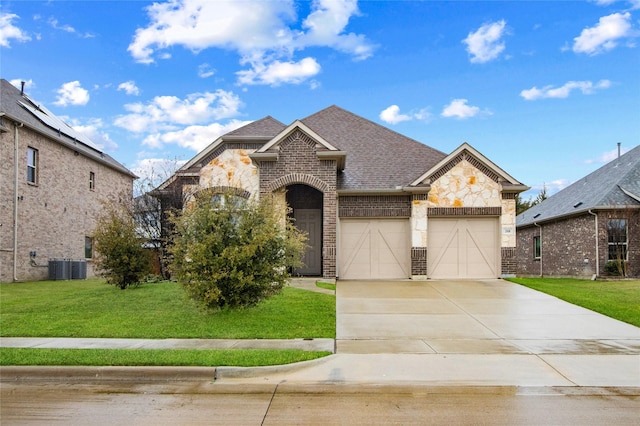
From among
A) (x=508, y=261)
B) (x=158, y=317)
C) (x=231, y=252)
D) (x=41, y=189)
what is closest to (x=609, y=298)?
(x=508, y=261)

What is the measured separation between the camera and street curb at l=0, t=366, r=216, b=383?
695 centimetres

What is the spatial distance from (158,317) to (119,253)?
16.3 feet

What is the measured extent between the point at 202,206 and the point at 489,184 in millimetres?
11069

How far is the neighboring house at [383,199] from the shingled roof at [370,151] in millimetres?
103

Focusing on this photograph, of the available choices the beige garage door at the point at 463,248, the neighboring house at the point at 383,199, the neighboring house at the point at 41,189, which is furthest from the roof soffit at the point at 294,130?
the neighboring house at the point at 41,189

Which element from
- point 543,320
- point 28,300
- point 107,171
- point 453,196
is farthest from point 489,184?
point 107,171

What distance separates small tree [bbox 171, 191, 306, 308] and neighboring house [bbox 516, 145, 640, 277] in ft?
55.0

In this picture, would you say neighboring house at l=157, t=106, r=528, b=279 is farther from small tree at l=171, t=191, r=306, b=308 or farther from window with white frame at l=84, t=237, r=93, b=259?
window with white frame at l=84, t=237, r=93, b=259

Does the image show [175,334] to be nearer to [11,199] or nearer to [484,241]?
[484,241]

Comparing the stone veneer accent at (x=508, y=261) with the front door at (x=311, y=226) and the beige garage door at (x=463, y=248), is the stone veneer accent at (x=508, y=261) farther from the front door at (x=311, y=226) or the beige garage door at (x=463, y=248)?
the front door at (x=311, y=226)

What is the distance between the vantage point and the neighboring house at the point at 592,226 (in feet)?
70.6

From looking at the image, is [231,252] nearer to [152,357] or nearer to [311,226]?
[152,357]

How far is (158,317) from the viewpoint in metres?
10.6

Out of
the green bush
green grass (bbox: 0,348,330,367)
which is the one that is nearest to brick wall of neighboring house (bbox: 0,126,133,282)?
green grass (bbox: 0,348,330,367)
